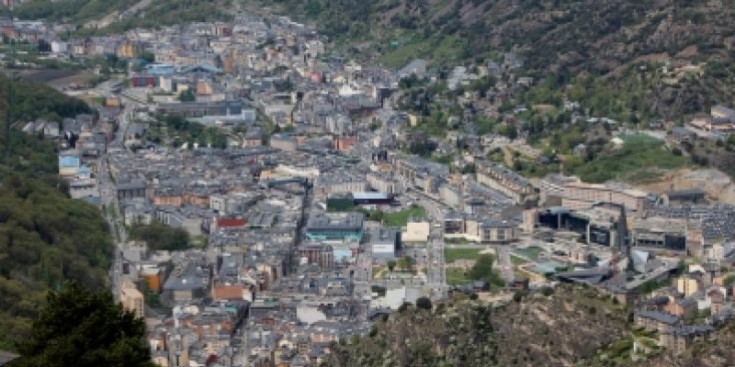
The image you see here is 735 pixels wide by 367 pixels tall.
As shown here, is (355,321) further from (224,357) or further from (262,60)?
(262,60)

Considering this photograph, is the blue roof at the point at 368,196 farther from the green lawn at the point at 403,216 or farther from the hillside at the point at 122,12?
the hillside at the point at 122,12

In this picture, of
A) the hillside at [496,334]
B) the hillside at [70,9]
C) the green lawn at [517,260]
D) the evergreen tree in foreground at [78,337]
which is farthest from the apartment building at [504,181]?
the hillside at [70,9]

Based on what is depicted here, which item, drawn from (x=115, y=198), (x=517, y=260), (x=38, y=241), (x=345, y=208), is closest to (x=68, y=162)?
(x=115, y=198)

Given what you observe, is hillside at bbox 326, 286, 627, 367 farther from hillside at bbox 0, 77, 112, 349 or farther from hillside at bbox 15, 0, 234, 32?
hillside at bbox 15, 0, 234, 32

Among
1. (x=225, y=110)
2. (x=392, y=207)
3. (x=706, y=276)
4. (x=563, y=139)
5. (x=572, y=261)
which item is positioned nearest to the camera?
(x=706, y=276)

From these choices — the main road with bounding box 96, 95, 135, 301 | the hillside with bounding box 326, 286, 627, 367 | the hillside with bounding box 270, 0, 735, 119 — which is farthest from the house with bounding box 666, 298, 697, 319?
the hillside with bounding box 270, 0, 735, 119

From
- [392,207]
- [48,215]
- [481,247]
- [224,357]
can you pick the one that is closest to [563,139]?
[392,207]
